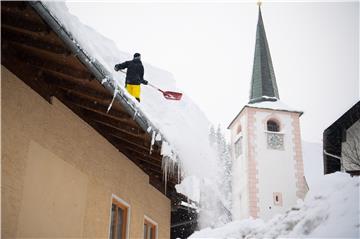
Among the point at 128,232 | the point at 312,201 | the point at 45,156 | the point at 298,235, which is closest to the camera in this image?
the point at 45,156

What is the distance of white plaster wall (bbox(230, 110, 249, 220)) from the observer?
1116 inches

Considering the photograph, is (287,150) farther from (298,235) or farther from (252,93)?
(298,235)

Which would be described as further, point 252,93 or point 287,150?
point 252,93

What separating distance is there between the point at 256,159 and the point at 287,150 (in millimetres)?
2266

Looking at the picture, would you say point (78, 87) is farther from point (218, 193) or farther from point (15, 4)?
point (218, 193)

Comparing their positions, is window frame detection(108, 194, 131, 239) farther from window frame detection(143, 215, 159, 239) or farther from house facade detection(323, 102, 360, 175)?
house facade detection(323, 102, 360, 175)

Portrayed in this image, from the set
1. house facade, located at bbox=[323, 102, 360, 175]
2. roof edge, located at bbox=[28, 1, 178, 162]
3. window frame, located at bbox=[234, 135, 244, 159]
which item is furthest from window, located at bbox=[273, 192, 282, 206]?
roof edge, located at bbox=[28, 1, 178, 162]

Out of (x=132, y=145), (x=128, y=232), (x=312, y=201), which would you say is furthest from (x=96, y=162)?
(x=312, y=201)

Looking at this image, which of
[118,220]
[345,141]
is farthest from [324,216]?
[345,141]

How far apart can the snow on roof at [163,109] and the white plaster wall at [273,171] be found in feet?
17.0

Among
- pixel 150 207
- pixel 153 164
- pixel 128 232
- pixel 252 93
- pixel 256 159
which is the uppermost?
pixel 252 93

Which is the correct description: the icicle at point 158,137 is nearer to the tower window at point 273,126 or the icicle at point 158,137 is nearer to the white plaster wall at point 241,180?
the white plaster wall at point 241,180

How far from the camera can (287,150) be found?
2970cm

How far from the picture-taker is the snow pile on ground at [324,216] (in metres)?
7.54
